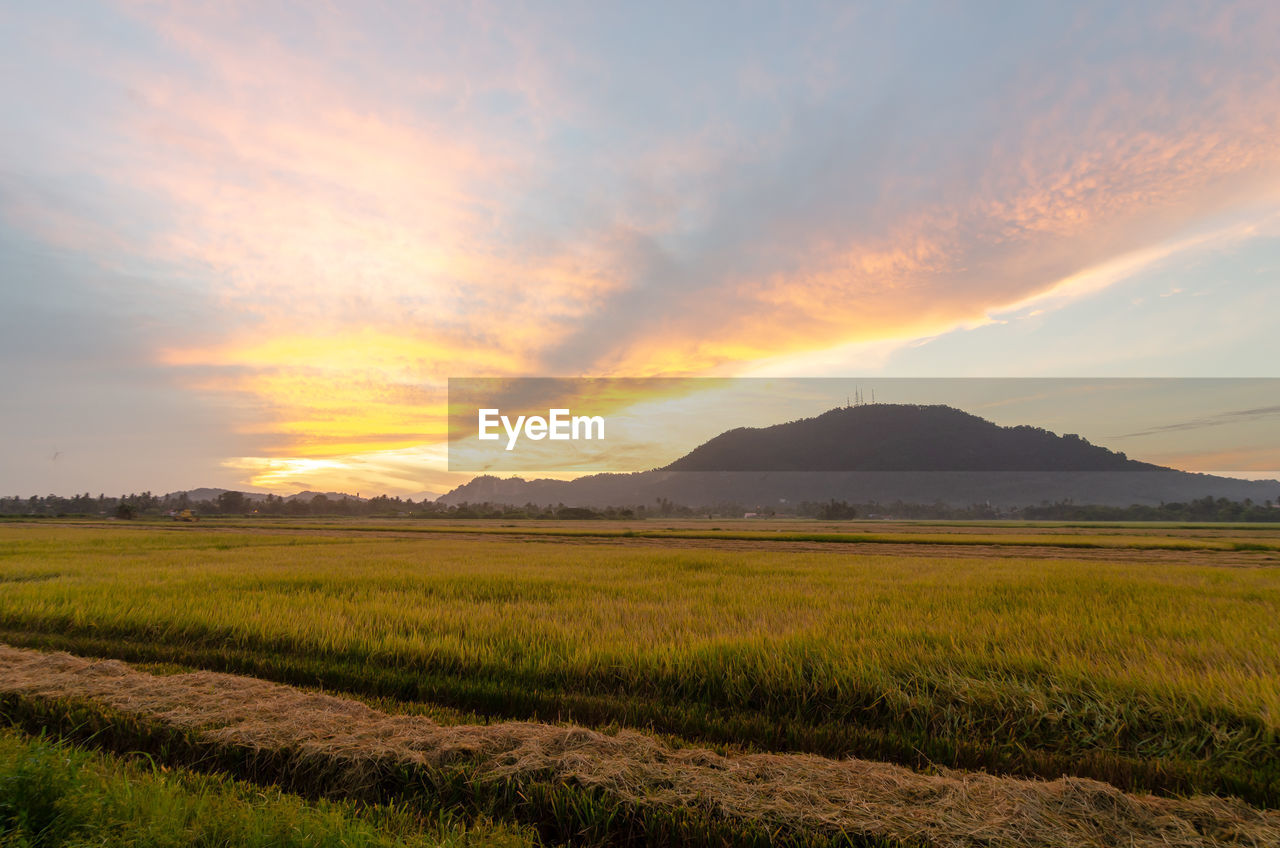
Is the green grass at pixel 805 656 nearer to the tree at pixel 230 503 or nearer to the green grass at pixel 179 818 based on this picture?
the green grass at pixel 179 818

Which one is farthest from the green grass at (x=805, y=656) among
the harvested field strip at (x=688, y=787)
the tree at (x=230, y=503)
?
the tree at (x=230, y=503)

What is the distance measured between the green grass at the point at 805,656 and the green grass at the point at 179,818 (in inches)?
83.5

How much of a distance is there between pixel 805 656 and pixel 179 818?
18.1ft

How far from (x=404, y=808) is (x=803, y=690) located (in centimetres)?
389

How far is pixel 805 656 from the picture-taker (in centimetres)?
616

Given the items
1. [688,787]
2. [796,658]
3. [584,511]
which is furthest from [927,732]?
[584,511]

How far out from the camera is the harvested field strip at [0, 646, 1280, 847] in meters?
3.22

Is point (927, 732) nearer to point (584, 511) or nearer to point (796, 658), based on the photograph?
point (796, 658)

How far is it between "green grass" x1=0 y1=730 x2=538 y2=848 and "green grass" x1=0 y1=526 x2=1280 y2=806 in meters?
2.12

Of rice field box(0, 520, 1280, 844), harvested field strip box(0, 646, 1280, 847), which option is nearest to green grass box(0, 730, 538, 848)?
harvested field strip box(0, 646, 1280, 847)

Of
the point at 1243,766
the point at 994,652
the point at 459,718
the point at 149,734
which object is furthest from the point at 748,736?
the point at 149,734

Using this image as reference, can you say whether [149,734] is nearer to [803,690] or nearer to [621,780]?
[621,780]

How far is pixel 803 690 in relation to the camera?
18.4 feet

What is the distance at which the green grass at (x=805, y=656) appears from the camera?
15.4 ft
